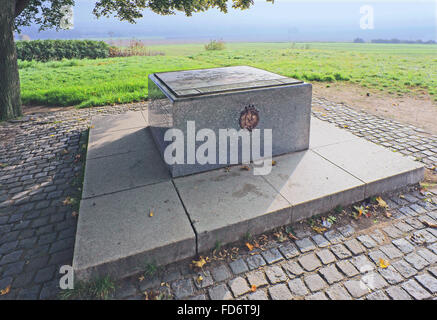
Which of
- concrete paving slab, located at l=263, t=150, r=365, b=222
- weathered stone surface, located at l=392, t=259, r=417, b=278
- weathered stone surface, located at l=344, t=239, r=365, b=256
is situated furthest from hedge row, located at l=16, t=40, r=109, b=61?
weathered stone surface, located at l=392, t=259, r=417, b=278

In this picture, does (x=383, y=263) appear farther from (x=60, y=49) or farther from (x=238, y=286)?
(x=60, y=49)

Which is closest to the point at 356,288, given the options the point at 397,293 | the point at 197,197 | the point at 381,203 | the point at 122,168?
the point at 397,293

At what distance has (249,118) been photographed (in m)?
4.38

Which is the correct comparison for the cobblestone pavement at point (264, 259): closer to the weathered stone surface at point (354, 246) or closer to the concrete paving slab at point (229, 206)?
the weathered stone surface at point (354, 246)

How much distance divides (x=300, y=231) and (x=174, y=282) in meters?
1.59

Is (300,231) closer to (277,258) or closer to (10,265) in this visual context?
(277,258)

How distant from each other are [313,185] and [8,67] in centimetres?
824

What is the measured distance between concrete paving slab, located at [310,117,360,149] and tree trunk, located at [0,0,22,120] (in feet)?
25.6

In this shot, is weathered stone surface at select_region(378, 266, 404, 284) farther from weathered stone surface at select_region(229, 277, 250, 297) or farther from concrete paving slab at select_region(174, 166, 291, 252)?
weathered stone surface at select_region(229, 277, 250, 297)

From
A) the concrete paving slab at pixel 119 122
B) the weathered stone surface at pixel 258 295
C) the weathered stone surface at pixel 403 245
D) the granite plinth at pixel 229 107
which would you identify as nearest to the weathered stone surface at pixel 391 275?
the weathered stone surface at pixel 403 245

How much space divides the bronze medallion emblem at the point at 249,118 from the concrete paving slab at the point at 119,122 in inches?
107

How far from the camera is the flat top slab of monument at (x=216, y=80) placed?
14.1ft
